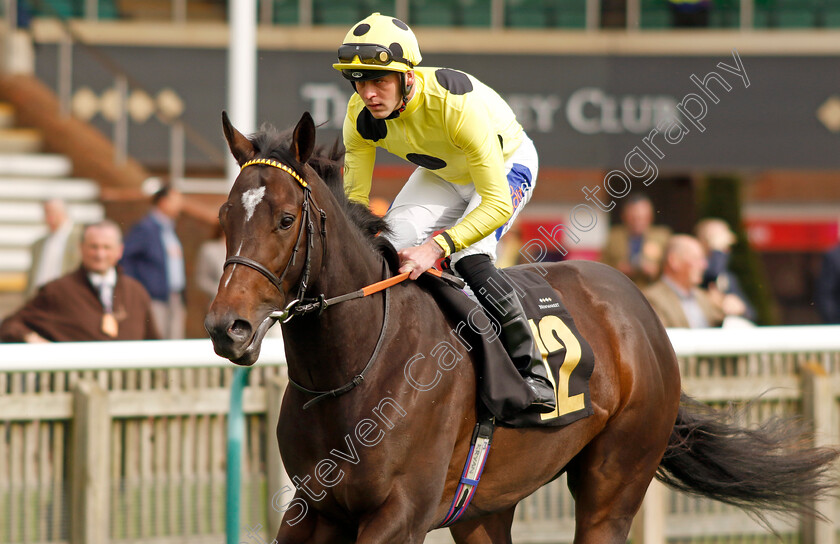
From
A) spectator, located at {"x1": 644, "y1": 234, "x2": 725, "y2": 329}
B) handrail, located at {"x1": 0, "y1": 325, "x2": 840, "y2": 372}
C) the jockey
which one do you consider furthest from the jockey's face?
spectator, located at {"x1": 644, "y1": 234, "x2": 725, "y2": 329}

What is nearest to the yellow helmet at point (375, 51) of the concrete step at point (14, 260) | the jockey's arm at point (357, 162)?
the jockey's arm at point (357, 162)

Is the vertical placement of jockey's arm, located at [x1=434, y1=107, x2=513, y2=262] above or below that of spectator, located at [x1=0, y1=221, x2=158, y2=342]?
above

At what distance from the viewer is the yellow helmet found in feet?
9.50

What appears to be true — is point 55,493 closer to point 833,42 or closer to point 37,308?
point 37,308

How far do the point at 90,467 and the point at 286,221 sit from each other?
1.73m

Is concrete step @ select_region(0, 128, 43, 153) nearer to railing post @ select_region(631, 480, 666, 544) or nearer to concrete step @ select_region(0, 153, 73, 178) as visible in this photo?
concrete step @ select_region(0, 153, 73, 178)

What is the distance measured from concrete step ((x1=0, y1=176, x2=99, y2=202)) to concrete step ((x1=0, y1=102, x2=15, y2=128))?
31.2 inches

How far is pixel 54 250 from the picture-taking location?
6.68m

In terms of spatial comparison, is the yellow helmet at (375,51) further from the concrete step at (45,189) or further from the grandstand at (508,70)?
the concrete step at (45,189)

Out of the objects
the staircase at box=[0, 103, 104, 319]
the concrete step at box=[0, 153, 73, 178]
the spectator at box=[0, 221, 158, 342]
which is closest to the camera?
the spectator at box=[0, 221, 158, 342]

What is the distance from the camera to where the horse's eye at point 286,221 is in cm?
256

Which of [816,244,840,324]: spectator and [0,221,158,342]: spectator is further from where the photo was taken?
[816,244,840,324]: spectator

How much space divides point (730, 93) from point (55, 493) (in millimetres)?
9070

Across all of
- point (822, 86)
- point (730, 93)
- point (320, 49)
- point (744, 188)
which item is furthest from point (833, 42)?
point (320, 49)
